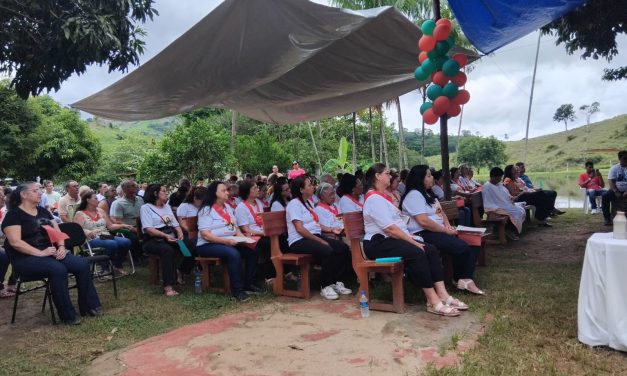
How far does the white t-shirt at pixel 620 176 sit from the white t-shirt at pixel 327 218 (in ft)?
Result: 21.7

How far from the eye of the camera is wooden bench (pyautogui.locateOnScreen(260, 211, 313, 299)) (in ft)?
17.6

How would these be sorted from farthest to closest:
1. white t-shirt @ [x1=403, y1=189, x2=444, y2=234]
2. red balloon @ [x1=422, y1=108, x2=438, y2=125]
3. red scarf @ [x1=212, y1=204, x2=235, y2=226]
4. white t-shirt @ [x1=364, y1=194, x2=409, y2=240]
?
1. red balloon @ [x1=422, y1=108, x2=438, y2=125]
2. red scarf @ [x1=212, y1=204, x2=235, y2=226]
3. white t-shirt @ [x1=403, y1=189, x2=444, y2=234]
4. white t-shirt @ [x1=364, y1=194, x2=409, y2=240]

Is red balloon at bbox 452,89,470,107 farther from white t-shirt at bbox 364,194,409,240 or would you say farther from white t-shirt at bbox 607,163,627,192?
white t-shirt at bbox 607,163,627,192

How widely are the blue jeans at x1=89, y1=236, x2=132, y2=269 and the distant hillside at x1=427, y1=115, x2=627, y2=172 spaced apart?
4950 cm

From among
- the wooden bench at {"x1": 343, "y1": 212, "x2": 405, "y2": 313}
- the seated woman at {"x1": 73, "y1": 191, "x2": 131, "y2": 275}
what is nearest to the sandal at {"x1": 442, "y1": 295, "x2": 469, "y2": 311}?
the wooden bench at {"x1": 343, "y1": 212, "x2": 405, "y2": 313}

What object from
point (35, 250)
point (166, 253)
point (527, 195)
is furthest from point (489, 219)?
point (35, 250)

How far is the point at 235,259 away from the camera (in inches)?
215

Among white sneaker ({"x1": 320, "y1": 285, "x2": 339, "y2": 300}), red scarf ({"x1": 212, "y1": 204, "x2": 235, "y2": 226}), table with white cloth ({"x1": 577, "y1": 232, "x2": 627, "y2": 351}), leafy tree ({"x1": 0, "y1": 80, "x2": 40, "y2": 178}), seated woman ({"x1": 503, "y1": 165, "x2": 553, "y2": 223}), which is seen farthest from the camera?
leafy tree ({"x1": 0, "y1": 80, "x2": 40, "y2": 178})

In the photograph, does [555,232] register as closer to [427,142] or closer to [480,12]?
[480,12]

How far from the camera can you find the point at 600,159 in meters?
57.3

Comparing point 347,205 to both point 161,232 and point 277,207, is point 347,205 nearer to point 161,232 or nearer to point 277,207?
point 277,207

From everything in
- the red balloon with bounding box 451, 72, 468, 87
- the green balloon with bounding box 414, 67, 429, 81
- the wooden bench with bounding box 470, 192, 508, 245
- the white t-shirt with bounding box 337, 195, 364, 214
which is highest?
the green balloon with bounding box 414, 67, 429, 81

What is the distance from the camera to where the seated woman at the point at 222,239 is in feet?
18.0

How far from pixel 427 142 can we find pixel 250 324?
77.5m
